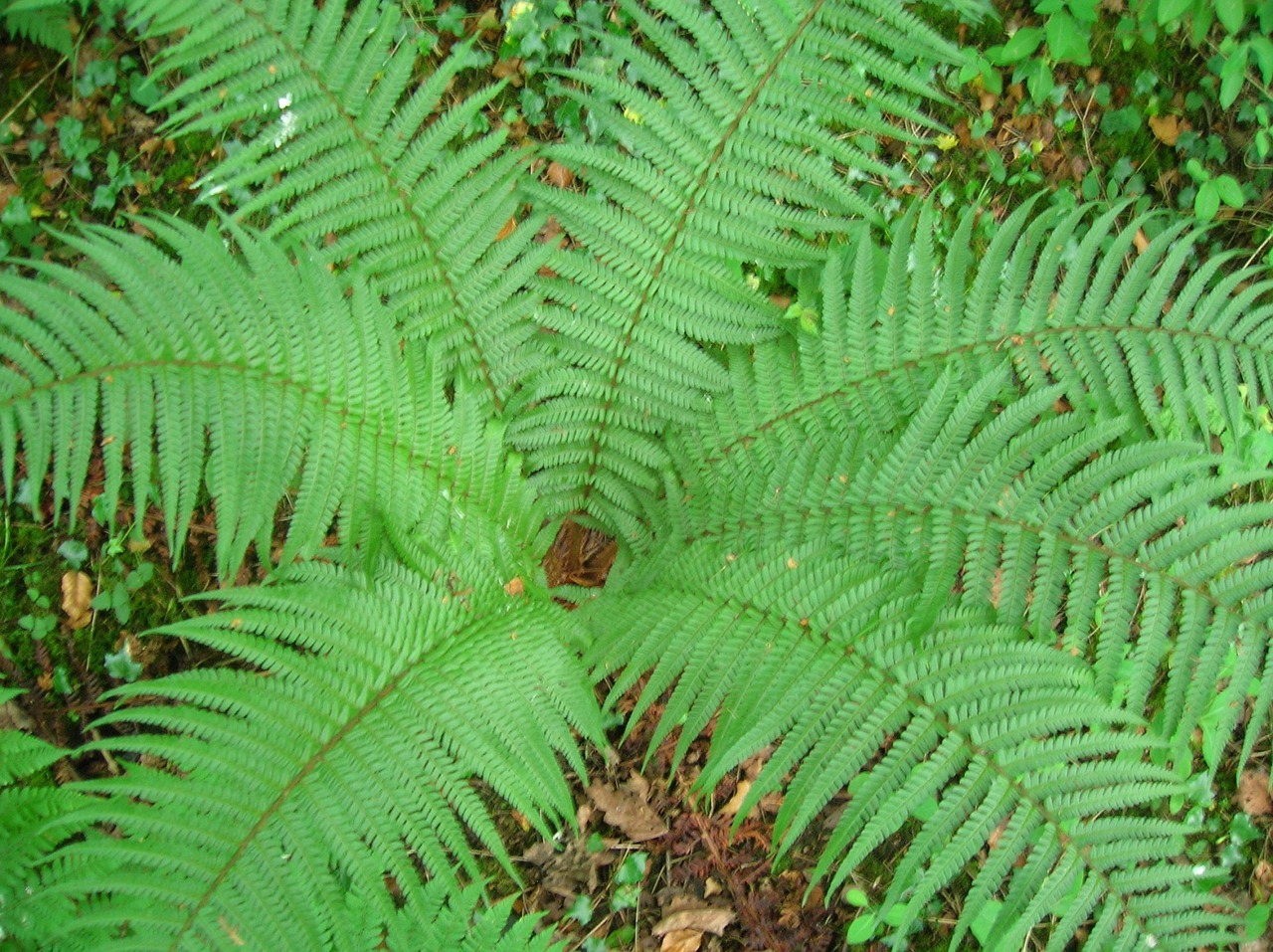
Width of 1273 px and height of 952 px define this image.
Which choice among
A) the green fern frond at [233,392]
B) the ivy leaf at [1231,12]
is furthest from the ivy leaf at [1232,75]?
the green fern frond at [233,392]

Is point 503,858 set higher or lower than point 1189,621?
lower

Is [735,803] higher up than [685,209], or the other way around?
[685,209]


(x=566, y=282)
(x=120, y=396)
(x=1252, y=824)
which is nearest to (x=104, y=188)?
(x=120, y=396)

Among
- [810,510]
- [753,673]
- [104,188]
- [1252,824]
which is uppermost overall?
[104,188]

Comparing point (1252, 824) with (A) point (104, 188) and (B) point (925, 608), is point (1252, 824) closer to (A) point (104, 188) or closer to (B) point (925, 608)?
(B) point (925, 608)

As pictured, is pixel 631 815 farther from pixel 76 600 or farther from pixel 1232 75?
pixel 1232 75

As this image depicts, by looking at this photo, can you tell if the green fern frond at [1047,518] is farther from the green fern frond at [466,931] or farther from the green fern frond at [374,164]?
the green fern frond at [466,931]

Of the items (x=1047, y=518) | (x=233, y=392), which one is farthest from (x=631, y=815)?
(x=233, y=392)
